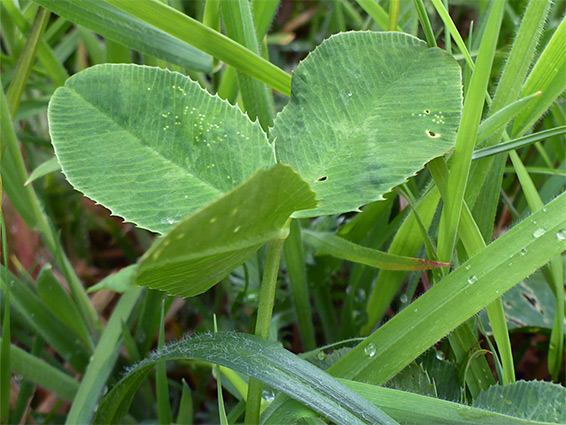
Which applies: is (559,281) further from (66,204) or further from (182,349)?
(66,204)

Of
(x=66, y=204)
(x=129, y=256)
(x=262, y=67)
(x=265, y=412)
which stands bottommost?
(x=265, y=412)

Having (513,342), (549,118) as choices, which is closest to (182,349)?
(513,342)

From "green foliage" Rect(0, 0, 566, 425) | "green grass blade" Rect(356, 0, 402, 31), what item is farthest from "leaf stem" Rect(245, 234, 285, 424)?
"green grass blade" Rect(356, 0, 402, 31)

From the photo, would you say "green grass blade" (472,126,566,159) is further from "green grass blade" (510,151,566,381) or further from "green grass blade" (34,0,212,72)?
"green grass blade" (34,0,212,72)

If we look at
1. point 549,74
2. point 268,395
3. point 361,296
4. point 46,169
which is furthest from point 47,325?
point 549,74

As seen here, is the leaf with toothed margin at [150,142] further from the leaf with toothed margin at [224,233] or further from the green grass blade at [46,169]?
the green grass blade at [46,169]

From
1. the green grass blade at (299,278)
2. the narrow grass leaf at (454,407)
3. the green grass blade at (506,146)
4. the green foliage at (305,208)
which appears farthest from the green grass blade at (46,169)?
the green grass blade at (506,146)

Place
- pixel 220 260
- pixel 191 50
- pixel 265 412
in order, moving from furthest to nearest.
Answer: pixel 191 50, pixel 265 412, pixel 220 260

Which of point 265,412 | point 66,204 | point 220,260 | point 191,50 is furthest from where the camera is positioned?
point 66,204
